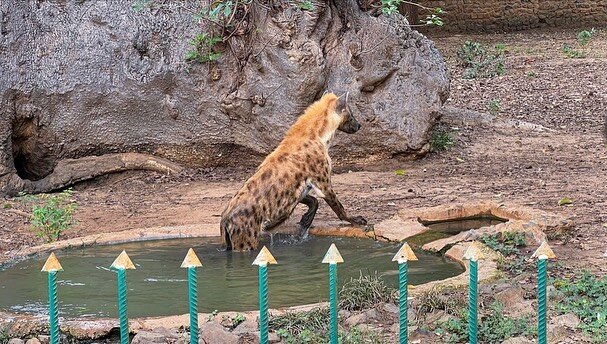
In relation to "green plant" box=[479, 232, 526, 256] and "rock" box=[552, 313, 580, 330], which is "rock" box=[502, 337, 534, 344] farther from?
"green plant" box=[479, 232, 526, 256]

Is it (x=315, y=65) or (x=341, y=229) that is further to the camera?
(x=315, y=65)

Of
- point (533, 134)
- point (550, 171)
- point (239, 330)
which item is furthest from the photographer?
point (533, 134)

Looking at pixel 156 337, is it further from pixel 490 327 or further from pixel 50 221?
pixel 50 221

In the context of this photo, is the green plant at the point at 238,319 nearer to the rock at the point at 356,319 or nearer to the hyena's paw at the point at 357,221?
the rock at the point at 356,319

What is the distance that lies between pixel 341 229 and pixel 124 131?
11.7ft

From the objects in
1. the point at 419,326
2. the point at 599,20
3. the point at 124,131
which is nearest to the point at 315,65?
the point at 124,131

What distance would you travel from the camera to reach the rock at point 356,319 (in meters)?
5.09

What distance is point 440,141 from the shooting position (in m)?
10.6

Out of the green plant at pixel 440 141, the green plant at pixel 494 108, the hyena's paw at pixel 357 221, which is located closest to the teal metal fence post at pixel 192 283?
the hyena's paw at pixel 357 221

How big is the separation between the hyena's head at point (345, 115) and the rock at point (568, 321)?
10.8 ft

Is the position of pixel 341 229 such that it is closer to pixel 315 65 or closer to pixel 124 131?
pixel 315 65

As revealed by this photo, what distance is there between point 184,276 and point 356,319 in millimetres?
1512

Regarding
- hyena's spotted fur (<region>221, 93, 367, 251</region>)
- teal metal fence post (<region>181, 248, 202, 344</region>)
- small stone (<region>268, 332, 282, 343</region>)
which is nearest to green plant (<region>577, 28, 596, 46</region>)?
hyena's spotted fur (<region>221, 93, 367, 251</region>)

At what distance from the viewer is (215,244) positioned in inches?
284
